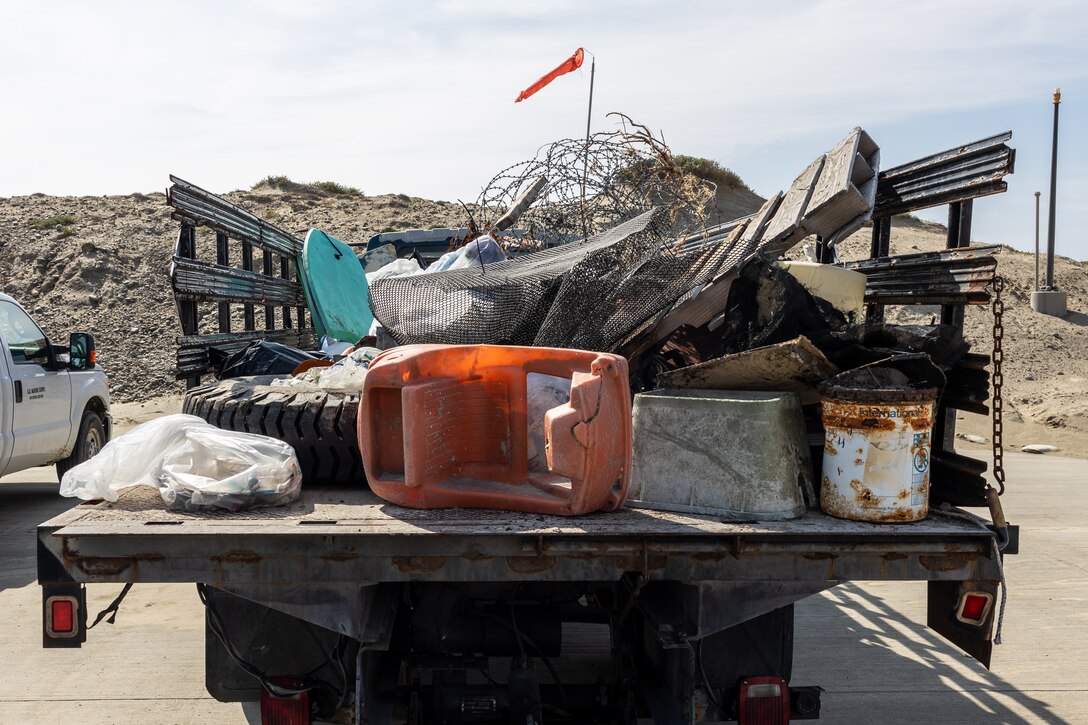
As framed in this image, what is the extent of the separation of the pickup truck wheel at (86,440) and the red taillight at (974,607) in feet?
24.0

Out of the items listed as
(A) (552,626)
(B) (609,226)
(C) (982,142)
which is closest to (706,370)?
(A) (552,626)

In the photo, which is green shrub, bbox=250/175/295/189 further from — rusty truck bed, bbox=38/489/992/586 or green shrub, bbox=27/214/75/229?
rusty truck bed, bbox=38/489/992/586

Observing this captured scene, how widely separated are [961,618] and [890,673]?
6.47 ft

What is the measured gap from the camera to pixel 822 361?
9.46 feet

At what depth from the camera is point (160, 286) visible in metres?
22.7

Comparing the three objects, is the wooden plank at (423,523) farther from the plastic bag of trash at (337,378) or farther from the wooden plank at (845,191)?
the wooden plank at (845,191)

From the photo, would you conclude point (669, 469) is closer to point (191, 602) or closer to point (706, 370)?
point (706, 370)

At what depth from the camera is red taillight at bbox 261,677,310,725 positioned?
9.13 ft

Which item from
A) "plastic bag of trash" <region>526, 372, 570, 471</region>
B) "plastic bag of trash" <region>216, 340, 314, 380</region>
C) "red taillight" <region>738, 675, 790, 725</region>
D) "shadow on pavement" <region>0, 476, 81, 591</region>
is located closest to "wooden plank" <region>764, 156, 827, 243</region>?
"plastic bag of trash" <region>526, 372, 570, 471</region>

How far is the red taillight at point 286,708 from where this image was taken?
9.13ft

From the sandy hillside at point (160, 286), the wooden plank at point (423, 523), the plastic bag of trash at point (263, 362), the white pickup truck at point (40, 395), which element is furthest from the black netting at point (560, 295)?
the sandy hillside at point (160, 286)

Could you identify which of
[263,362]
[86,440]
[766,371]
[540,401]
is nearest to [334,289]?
[263,362]

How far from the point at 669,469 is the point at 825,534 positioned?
0.53 meters

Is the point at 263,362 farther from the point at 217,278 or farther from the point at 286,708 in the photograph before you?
the point at 286,708
